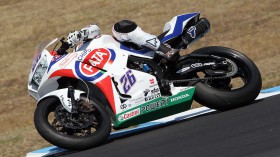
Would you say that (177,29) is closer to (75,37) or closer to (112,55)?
(112,55)

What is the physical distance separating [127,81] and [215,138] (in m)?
1.61

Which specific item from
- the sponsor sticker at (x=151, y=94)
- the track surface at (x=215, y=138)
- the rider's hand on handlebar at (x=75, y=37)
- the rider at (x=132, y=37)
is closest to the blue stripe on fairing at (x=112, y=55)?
the rider at (x=132, y=37)

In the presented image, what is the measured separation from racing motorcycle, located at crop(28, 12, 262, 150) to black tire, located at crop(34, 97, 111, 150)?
1cm

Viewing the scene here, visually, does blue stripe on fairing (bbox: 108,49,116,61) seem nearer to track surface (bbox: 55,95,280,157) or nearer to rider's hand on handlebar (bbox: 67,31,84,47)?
rider's hand on handlebar (bbox: 67,31,84,47)

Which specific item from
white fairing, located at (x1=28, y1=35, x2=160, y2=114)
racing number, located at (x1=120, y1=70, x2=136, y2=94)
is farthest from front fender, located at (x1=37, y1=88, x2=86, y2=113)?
racing number, located at (x1=120, y1=70, x2=136, y2=94)

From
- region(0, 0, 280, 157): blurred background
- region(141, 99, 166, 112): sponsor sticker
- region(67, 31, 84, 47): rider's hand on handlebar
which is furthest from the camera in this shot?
region(0, 0, 280, 157): blurred background

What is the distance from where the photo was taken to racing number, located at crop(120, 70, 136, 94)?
648 centimetres

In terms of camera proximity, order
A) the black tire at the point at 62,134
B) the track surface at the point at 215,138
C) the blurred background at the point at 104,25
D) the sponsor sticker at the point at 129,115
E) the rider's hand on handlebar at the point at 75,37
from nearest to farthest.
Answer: the track surface at the point at 215,138 < the black tire at the point at 62,134 < the sponsor sticker at the point at 129,115 < the rider's hand on handlebar at the point at 75,37 < the blurred background at the point at 104,25

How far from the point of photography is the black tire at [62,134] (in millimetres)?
5945

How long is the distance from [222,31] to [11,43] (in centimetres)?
575

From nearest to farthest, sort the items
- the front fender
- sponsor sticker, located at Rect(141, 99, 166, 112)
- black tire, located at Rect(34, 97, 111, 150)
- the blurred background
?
black tire, located at Rect(34, 97, 111, 150) → the front fender → sponsor sticker, located at Rect(141, 99, 166, 112) → the blurred background

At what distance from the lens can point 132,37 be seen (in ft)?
21.8

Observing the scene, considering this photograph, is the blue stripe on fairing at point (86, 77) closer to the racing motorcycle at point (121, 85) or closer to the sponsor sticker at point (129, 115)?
the racing motorcycle at point (121, 85)

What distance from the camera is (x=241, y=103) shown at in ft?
22.0
